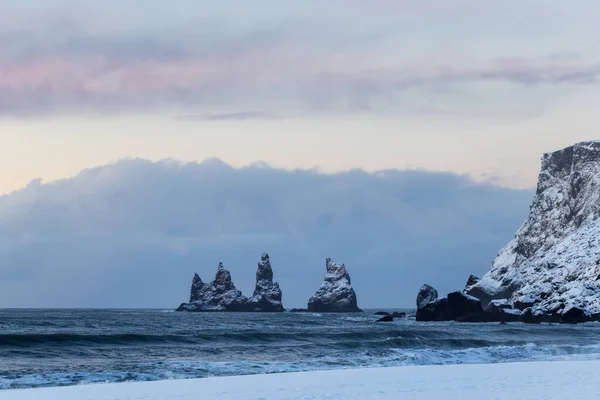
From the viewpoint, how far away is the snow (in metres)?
27.6

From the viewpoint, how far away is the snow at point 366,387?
27625mm

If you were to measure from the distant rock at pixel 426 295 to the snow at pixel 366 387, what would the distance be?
84398 mm

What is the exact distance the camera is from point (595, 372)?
34.6 metres

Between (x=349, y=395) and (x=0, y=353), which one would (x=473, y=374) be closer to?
(x=349, y=395)

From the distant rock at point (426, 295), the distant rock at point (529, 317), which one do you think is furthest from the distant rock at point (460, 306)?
the distant rock at point (426, 295)

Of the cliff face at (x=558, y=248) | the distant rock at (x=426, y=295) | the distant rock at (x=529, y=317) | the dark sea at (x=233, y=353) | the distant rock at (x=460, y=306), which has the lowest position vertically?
the dark sea at (x=233, y=353)

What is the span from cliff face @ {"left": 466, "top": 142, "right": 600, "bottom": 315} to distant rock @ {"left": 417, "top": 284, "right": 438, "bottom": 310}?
12330mm

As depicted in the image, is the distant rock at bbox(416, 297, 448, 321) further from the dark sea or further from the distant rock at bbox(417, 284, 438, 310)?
the dark sea

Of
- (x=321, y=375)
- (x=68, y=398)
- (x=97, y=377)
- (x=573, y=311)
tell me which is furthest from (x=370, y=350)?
(x=573, y=311)

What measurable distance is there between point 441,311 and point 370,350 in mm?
60950

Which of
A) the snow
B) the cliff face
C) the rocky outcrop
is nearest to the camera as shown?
the snow

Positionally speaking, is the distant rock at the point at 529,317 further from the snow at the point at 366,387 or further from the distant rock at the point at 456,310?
the snow at the point at 366,387

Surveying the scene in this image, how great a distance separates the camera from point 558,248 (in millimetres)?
128125

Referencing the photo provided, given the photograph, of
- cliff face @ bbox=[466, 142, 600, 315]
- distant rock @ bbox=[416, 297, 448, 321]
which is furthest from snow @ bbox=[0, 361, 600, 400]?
distant rock @ bbox=[416, 297, 448, 321]
